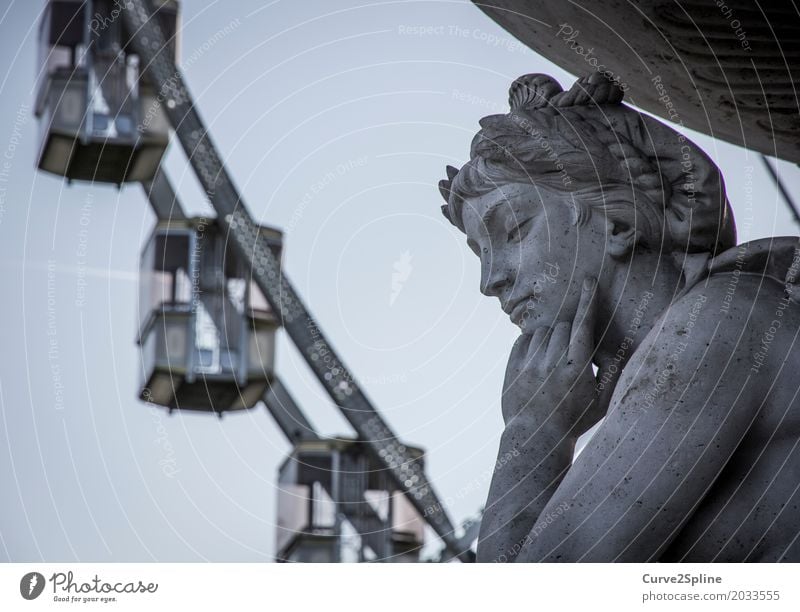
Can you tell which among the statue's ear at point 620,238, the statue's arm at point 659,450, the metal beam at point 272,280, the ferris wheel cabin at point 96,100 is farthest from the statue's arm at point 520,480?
A: the ferris wheel cabin at point 96,100

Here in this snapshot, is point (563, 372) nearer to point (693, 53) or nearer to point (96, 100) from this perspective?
point (693, 53)

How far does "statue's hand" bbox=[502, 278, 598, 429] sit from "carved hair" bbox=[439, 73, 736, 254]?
0.71 feet

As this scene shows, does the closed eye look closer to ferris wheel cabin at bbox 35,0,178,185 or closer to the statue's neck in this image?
the statue's neck

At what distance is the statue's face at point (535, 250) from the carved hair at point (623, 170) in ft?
0.12

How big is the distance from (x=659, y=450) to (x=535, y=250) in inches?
27.9

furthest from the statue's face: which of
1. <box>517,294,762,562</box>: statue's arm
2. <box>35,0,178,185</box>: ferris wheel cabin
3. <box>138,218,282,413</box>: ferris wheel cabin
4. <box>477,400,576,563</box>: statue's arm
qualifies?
<box>138,218,282,413</box>: ferris wheel cabin

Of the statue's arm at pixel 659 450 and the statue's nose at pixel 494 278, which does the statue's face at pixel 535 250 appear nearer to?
the statue's nose at pixel 494 278

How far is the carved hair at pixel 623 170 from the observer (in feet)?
14.2

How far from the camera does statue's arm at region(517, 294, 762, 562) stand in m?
3.88

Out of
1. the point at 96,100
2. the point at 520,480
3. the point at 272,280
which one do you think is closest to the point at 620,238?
the point at 520,480

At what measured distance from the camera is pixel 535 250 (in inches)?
173

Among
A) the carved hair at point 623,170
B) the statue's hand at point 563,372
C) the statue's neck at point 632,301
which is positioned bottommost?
the statue's hand at point 563,372
